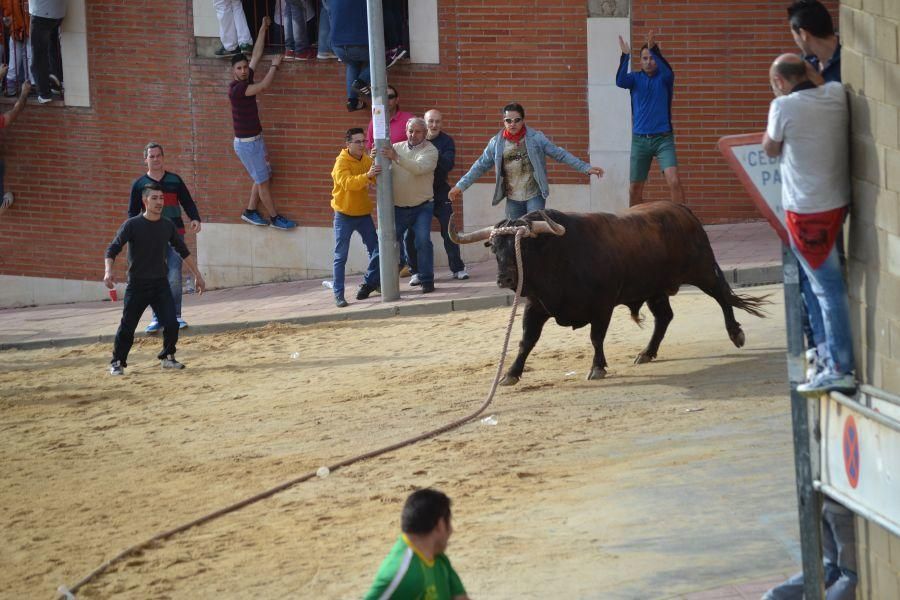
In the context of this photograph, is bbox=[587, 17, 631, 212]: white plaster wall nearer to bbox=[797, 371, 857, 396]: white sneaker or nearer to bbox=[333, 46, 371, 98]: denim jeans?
bbox=[333, 46, 371, 98]: denim jeans

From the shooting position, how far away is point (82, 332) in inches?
697

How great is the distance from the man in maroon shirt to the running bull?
695 centimetres

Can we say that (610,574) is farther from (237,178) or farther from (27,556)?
(237,178)

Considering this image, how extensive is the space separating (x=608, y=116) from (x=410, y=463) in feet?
28.8

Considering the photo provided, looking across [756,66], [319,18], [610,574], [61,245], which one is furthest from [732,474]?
[61,245]

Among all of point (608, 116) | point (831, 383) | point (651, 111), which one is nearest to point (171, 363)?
point (651, 111)

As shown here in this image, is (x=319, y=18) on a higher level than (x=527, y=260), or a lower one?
higher

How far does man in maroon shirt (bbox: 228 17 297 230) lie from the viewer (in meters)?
18.8

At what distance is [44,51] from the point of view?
20203mm

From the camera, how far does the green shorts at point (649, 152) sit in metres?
16.8

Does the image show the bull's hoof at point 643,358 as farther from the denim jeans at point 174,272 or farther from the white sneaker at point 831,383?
the white sneaker at point 831,383

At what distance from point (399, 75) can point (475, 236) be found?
6.67 m

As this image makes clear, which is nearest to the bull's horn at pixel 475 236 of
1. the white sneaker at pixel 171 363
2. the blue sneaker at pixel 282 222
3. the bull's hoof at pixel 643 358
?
the bull's hoof at pixel 643 358

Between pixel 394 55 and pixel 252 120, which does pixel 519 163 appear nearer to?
pixel 394 55
